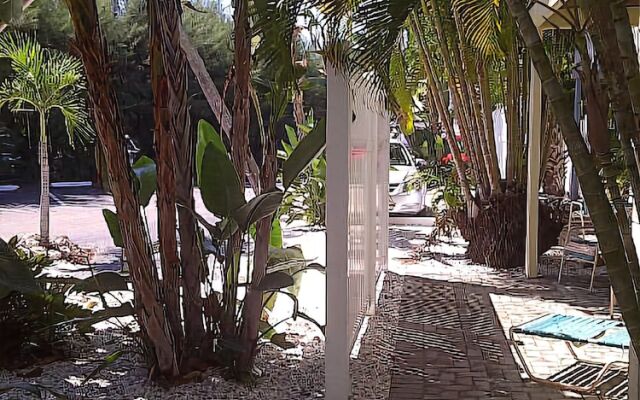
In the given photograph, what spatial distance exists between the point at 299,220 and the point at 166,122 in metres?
7.69

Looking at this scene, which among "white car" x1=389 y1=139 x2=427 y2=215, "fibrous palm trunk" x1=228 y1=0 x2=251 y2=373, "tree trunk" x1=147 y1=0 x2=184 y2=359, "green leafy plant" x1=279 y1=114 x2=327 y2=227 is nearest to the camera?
"tree trunk" x1=147 y1=0 x2=184 y2=359

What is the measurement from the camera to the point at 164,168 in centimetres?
387

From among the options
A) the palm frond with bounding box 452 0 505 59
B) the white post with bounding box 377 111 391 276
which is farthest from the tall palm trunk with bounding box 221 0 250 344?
the palm frond with bounding box 452 0 505 59

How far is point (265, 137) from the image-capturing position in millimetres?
4195

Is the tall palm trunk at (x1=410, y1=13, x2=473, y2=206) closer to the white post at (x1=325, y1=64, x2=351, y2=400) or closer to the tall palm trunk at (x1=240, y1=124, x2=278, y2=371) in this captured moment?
the tall palm trunk at (x1=240, y1=124, x2=278, y2=371)

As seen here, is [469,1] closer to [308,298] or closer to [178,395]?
[308,298]

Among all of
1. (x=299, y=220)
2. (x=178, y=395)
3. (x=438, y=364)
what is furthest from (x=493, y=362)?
(x=299, y=220)

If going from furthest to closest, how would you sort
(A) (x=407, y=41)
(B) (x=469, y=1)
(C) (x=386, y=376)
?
(A) (x=407, y=41) < (B) (x=469, y=1) < (C) (x=386, y=376)

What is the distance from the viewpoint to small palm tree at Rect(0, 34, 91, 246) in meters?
7.99

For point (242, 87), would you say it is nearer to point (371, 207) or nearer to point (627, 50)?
point (371, 207)

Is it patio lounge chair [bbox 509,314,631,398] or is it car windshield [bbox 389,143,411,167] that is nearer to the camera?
patio lounge chair [bbox 509,314,631,398]

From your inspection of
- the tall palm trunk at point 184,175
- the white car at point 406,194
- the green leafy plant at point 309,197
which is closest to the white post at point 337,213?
the tall palm trunk at point 184,175

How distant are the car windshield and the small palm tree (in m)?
6.92

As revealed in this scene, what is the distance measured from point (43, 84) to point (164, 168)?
4.96m
